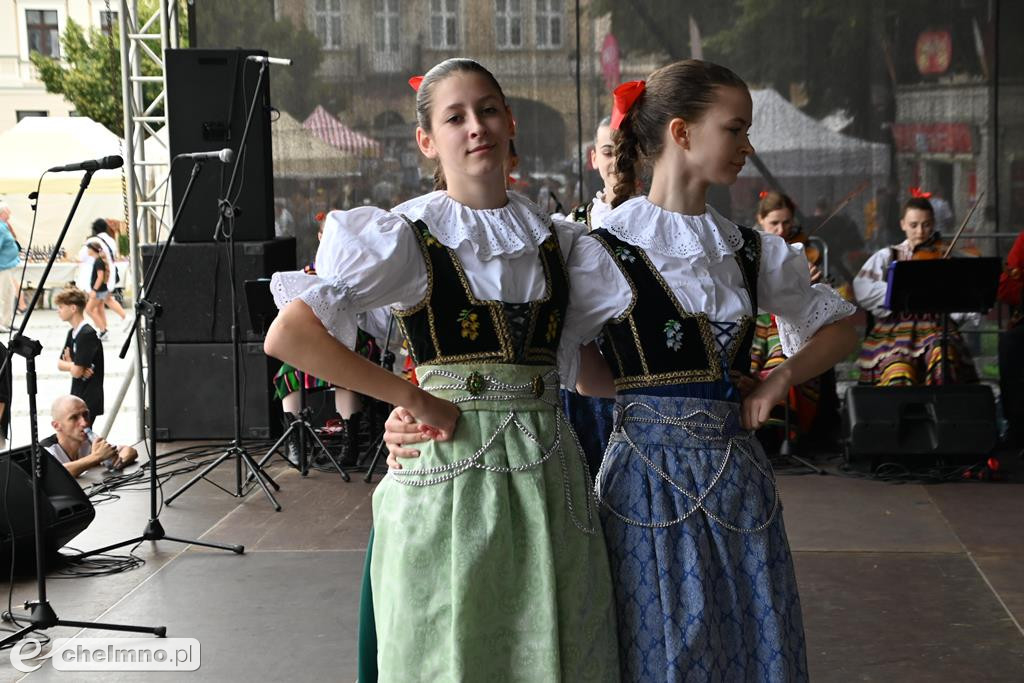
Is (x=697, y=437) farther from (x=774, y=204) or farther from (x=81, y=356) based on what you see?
(x=81, y=356)

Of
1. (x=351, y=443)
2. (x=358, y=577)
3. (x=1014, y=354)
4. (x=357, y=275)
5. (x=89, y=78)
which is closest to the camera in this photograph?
(x=357, y=275)

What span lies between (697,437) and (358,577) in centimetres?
257

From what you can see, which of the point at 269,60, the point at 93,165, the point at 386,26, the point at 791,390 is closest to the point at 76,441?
the point at 269,60

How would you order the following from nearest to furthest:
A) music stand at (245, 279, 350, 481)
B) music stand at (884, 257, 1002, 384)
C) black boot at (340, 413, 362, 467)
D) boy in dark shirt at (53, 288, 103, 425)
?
music stand at (884, 257, 1002, 384) < music stand at (245, 279, 350, 481) < black boot at (340, 413, 362, 467) < boy in dark shirt at (53, 288, 103, 425)

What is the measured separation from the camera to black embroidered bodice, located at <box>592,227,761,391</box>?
197cm

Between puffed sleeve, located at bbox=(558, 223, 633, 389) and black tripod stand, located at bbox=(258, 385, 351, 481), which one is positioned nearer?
puffed sleeve, located at bbox=(558, 223, 633, 389)

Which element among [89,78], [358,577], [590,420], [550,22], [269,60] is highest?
[89,78]

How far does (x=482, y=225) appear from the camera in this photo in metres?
1.94

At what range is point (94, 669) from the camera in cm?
349

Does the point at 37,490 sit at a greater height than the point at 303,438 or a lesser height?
greater

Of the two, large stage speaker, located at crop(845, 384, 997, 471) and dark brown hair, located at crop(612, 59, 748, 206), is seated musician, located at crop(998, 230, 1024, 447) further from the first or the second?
dark brown hair, located at crop(612, 59, 748, 206)

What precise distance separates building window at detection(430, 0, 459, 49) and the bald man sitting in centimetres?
322

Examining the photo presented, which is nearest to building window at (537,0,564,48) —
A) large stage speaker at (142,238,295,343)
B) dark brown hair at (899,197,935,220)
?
large stage speaker at (142,238,295,343)

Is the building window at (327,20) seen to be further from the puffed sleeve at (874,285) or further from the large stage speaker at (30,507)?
the large stage speaker at (30,507)
